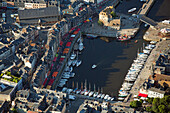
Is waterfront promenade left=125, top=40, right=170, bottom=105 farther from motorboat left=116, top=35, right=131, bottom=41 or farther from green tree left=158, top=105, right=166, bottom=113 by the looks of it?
motorboat left=116, top=35, right=131, bottom=41

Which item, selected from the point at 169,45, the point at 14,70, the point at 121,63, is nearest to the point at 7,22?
the point at 14,70

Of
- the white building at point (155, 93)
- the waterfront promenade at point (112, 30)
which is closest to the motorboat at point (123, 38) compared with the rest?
the waterfront promenade at point (112, 30)

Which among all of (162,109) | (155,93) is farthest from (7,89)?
(162,109)

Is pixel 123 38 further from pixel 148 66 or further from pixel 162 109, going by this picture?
pixel 162 109

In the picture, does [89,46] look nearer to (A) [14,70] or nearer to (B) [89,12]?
(B) [89,12]

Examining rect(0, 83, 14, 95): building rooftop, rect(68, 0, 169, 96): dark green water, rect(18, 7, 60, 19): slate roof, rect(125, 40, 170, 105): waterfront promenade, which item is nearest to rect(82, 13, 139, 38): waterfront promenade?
rect(68, 0, 169, 96): dark green water

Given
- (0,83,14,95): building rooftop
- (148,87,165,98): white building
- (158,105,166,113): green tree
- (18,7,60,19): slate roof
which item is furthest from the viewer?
(18,7,60,19): slate roof

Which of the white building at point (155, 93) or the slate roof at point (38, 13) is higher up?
the slate roof at point (38, 13)

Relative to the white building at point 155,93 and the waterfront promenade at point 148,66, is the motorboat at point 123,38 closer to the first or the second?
the waterfront promenade at point 148,66
